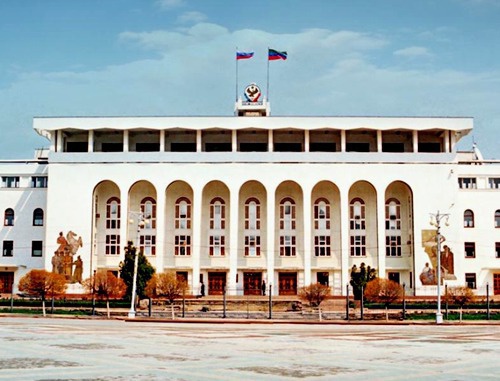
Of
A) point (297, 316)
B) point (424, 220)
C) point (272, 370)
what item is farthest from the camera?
point (424, 220)

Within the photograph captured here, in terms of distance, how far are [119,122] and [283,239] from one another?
51.8ft

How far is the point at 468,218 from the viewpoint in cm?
5656

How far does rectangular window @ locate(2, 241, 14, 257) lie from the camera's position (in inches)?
2226

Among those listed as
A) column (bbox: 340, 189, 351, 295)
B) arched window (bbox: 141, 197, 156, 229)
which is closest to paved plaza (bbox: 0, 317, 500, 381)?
column (bbox: 340, 189, 351, 295)

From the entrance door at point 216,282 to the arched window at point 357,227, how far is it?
10.4 m

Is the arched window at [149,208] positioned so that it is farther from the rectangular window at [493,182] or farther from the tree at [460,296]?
the rectangular window at [493,182]

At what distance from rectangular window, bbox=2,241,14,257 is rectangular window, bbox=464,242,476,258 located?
35751 millimetres

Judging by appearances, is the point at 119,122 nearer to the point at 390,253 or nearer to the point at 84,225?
the point at 84,225

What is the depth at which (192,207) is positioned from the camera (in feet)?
187

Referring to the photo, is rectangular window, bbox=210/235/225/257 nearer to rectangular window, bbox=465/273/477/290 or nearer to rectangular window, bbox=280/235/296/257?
rectangular window, bbox=280/235/296/257

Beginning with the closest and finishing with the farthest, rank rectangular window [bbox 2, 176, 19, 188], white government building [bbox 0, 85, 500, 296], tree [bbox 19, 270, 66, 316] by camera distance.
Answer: tree [bbox 19, 270, 66, 316] < white government building [bbox 0, 85, 500, 296] < rectangular window [bbox 2, 176, 19, 188]

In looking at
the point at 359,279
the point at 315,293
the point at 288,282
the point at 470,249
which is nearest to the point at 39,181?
the point at 288,282

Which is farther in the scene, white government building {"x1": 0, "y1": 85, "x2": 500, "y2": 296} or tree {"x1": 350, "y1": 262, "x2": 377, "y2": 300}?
white government building {"x1": 0, "y1": 85, "x2": 500, "y2": 296}

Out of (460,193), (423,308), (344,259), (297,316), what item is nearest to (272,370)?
(297,316)
